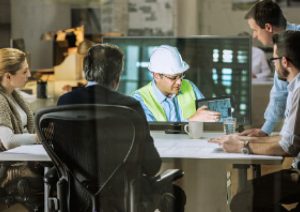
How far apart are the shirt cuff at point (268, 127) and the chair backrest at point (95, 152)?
0.41 metres

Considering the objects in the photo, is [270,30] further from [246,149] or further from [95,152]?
[95,152]

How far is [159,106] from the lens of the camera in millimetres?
2273

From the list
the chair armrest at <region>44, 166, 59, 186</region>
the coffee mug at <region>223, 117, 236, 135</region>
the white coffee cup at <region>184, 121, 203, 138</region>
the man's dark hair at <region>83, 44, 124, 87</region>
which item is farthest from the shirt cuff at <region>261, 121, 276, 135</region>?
the chair armrest at <region>44, 166, 59, 186</region>

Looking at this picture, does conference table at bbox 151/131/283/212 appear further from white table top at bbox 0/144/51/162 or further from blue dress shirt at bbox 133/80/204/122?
white table top at bbox 0/144/51/162

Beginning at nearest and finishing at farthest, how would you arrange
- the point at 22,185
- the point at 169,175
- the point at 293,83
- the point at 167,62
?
the point at 293,83 < the point at 167,62 < the point at 169,175 < the point at 22,185

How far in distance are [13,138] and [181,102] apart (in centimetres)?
64

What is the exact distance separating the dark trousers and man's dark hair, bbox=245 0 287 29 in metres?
0.52

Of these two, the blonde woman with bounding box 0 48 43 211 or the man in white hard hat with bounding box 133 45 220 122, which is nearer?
the man in white hard hat with bounding box 133 45 220 122

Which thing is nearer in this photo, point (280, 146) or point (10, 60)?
point (280, 146)

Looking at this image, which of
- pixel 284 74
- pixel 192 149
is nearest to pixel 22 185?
pixel 192 149

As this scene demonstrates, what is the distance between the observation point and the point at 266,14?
2.16m

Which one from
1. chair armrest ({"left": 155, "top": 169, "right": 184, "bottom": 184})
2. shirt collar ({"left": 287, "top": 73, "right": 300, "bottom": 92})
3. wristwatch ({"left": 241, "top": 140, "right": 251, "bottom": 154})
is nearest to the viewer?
shirt collar ({"left": 287, "top": 73, "right": 300, "bottom": 92})

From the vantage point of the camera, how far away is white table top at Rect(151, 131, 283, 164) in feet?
7.43

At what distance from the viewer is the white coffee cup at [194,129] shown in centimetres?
225
